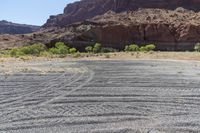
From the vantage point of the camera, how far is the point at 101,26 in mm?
80062

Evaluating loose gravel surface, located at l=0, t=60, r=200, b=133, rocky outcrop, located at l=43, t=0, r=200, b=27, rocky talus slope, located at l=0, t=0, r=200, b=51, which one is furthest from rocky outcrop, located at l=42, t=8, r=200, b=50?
loose gravel surface, located at l=0, t=60, r=200, b=133

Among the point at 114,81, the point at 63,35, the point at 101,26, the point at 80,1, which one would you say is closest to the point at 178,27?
the point at 101,26

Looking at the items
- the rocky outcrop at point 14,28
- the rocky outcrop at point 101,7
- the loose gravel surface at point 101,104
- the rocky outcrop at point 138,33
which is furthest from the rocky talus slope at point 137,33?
the rocky outcrop at point 14,28

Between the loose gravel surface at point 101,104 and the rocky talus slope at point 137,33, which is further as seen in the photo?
the rocky talus slope at point 137,33

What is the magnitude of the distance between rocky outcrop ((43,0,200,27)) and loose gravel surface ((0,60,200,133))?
8959cm

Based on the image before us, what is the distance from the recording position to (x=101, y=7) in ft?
461

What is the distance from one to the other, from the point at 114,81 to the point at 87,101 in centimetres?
550

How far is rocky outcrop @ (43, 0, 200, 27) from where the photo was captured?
109 metres

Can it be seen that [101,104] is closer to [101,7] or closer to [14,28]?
[101,7]

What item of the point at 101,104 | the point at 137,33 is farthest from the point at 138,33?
the point at 101,104

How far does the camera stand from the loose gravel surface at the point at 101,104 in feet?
30.0

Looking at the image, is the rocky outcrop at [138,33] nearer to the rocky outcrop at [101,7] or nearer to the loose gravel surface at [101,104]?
the rocky outcrop at [101,7]

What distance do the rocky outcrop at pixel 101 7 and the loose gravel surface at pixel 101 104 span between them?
3527 inches

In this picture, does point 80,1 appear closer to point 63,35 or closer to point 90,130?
point 63,35
